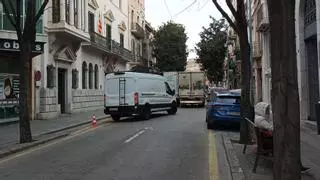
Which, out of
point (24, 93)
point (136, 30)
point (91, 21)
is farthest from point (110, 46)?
point (24, 93)

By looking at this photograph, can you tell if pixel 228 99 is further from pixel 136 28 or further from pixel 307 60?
pixel 136 28

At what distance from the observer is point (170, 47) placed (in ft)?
241

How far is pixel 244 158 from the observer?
1238 cm

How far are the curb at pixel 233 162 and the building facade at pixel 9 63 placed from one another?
1271 cm

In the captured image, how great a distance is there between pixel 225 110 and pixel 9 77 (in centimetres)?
1068

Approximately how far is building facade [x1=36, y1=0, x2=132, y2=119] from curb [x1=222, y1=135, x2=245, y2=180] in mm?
15957

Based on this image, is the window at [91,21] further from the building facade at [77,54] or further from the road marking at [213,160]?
the road marking at [213,160]

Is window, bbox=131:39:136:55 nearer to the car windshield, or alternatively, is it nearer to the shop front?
the shop front

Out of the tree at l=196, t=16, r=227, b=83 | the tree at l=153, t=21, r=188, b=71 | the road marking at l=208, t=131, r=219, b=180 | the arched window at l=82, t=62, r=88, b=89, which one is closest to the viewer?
the road marking at l=208, t=131, r=219, b=180

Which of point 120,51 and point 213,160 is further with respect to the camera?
point 120,51

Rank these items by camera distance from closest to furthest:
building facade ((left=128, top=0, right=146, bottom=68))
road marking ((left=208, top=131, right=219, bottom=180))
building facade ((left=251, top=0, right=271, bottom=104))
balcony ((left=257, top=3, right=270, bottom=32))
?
road marking ((left=208, top=131, right=219, bottom=180))
balcony ((left=257, top=3, right=270, bottom=32))
building facade ((left=251, top=0, right=271, bottom=104))
building facade ((left=128, top=0, right=146, bottom=68))

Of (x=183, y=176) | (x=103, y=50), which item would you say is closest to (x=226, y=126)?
(x=183, y=176)

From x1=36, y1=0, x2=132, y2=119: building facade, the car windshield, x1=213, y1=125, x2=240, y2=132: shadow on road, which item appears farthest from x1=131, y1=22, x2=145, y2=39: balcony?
the car windshield

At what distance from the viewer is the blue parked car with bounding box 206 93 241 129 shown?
21406mm
